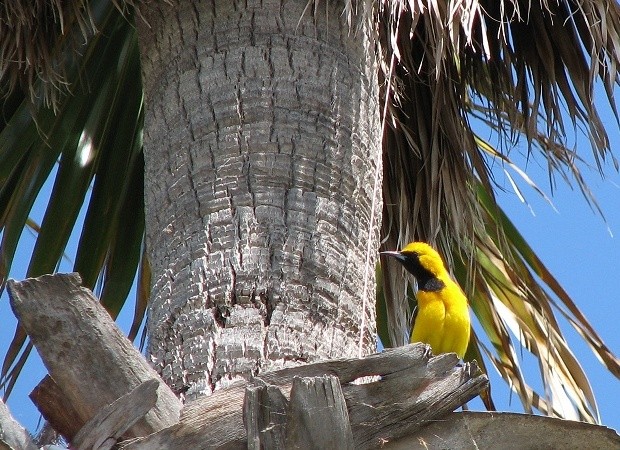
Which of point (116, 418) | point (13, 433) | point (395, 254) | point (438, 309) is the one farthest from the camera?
point (438, 309)

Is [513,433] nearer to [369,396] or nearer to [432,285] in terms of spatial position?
[369,396]

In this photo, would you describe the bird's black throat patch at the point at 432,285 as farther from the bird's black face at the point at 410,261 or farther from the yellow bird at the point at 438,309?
the bird's black face at the point at 410,261

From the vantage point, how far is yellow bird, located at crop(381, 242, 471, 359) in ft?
17.8

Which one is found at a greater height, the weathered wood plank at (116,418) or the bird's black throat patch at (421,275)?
the bird's black throat patch at (421,275)

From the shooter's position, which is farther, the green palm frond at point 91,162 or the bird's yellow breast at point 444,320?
the bird's yellow breast at point 444,320

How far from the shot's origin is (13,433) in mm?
2434

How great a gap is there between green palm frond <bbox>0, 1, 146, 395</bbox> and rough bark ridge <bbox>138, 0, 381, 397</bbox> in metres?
1.19

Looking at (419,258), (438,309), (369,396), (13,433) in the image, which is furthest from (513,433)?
(438,309)

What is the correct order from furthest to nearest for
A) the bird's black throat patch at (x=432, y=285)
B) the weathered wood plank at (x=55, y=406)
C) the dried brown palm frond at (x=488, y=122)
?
the bird's black throat patch at (x=432, y=285) → the dried brown palm frond at (x=488, y=122) → the weathered wood plank at (x=55, y=406)

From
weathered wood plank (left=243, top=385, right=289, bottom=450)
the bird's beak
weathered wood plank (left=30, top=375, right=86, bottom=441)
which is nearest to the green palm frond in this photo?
the bird's beak

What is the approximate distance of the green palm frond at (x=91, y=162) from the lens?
5.11 meters

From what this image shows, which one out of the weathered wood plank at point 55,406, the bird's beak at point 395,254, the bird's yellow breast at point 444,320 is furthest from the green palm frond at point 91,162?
the weathered wood plank at point 55,406

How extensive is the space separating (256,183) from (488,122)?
2.25m

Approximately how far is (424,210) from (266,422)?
2.57 metres
